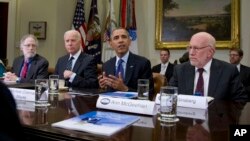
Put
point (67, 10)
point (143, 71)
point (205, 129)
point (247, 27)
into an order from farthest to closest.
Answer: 1. point (67, 10)
2. point (247, 27)
3. point (143, 71)
4. point (205, 129)

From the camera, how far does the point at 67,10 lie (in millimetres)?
5902

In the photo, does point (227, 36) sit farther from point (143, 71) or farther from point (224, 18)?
point (143, 71)

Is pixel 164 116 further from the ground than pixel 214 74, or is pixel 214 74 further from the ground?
pixel 214 74

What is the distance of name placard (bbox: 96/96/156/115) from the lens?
55.6 inches

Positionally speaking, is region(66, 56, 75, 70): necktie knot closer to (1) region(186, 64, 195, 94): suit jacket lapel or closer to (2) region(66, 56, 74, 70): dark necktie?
(2) region(66, 56, 74, 70): dark necktie

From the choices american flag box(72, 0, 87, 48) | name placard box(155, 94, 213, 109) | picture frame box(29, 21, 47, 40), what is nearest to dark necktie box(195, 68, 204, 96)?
name placard box(155, 94, 213, 109)

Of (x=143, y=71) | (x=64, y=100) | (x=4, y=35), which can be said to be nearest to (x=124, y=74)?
(x=143, y=71)

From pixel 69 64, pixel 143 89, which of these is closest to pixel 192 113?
pixel 143 89

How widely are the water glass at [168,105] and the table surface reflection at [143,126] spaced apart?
0.04 meters

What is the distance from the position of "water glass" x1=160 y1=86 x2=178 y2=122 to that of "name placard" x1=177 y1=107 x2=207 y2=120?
0.42ft

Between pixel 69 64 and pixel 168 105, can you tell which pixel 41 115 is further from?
pixel 69 64

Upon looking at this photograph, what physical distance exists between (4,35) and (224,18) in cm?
445

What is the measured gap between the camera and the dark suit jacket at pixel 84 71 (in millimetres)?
2857

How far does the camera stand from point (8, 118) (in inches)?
20.6
